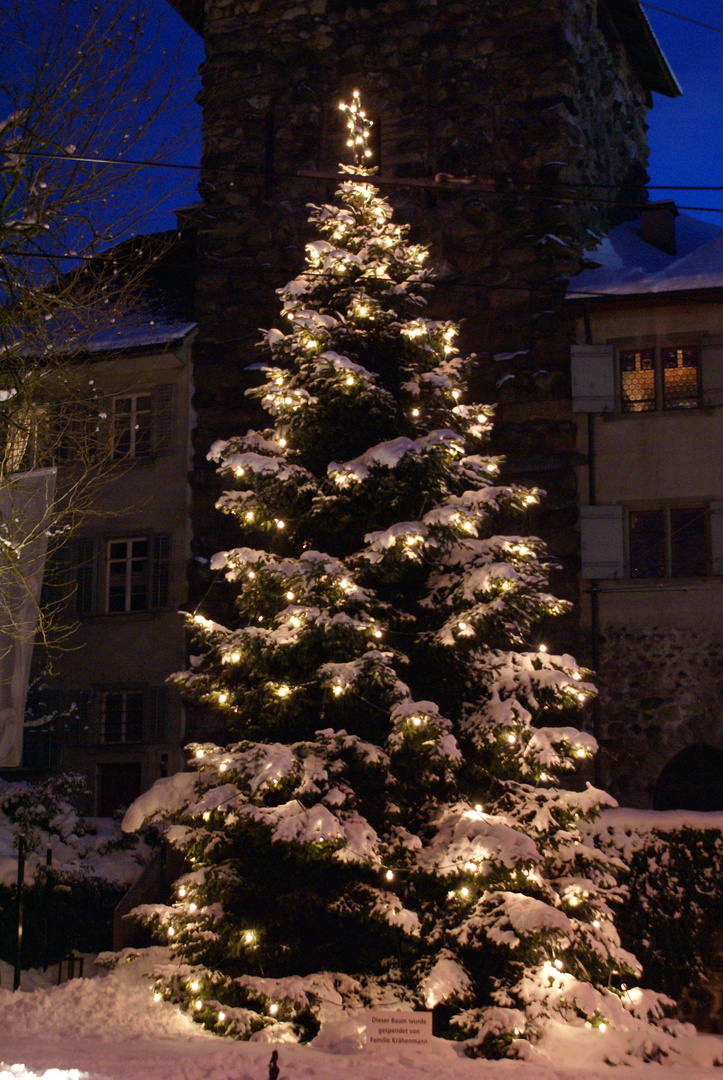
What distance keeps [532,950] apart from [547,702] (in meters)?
2.15

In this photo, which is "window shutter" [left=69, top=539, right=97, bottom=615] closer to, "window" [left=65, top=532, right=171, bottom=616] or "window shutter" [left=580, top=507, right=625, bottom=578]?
"window" [left=65, top=532, right=171, bottom=616]

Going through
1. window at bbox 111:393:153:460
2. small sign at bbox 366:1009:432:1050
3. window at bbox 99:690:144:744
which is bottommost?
small sign at bbox 366:1009:432:1050

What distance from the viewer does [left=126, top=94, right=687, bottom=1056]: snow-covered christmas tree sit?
863cm

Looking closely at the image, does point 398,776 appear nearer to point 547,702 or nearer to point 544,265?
point 547,702

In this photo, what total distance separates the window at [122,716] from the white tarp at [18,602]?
5745 mm

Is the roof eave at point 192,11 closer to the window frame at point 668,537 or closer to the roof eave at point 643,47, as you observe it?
the roof eave at point 643,47

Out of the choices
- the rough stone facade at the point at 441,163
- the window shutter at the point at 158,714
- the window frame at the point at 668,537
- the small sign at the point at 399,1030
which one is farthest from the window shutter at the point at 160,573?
the small sign at the point at 399,1030

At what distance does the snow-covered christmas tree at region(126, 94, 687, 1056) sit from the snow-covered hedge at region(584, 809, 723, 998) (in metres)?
1.10

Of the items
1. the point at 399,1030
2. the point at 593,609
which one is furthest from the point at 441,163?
the point at 399,1030

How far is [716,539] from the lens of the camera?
14.6 metres

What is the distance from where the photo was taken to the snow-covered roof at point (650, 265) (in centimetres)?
1535

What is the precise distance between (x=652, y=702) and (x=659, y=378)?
14.7ft

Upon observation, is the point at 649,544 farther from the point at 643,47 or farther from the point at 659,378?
the point at 643,47

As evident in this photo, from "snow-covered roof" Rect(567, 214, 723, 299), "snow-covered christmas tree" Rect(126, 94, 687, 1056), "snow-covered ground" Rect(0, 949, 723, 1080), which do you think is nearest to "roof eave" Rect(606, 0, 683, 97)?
"snow-covered roof" Rect(567, 214, 723, 299)
